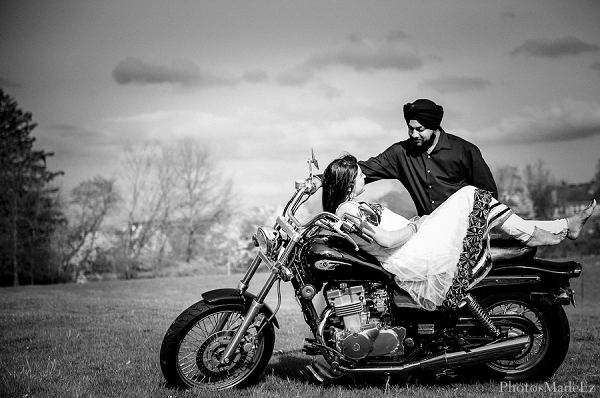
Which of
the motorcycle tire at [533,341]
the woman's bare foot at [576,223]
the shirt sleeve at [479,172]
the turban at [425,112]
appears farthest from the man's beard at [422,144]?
the motorcycle tire at [533,341]

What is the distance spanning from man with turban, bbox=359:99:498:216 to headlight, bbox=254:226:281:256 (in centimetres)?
156

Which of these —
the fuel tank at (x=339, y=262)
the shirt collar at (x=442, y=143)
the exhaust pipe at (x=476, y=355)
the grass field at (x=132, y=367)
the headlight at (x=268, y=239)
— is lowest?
the grass field at (x=132, y=367)

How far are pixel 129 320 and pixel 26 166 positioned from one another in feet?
110

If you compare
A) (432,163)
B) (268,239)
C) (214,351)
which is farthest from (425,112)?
(214,351)

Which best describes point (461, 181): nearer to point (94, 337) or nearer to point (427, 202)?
point (427, 202)

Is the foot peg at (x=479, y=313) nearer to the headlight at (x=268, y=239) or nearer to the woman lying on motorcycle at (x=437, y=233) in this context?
the woman lying on motorcycle at (x=437, y=233)

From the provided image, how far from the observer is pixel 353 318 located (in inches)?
178

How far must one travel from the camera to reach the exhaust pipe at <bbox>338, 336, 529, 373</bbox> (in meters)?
4.61

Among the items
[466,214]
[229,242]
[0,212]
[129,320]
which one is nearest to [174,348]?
[466,214]

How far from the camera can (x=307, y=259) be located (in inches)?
179

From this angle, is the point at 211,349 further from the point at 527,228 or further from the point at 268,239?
the point at 527,228

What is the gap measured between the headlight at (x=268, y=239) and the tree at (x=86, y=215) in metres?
33.9

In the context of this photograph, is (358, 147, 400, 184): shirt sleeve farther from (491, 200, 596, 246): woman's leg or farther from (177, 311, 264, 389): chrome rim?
(177, 311, 264, 389): chrome rim

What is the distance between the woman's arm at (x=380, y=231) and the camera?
4316 mm
